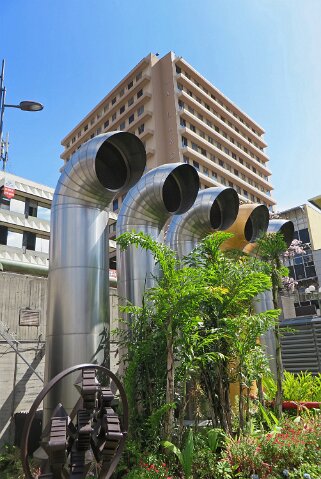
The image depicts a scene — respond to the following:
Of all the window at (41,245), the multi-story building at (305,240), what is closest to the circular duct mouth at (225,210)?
the window at (41,245)

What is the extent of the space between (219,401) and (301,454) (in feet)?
A: 5.82

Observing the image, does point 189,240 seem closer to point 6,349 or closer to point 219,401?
point 219,401

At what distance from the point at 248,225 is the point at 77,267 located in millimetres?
8335

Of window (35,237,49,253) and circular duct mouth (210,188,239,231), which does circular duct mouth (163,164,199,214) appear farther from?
window (35,237,49,253)

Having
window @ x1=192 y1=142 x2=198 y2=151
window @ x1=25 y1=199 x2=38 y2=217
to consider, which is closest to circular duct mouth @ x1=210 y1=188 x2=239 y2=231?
window @ x1=25 y1=199 x2=38 y2=217

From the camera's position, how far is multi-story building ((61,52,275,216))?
47750 mm

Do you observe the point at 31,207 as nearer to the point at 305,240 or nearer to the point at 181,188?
the point at 181,188

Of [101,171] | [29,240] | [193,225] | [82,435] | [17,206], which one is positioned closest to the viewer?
[82,435]

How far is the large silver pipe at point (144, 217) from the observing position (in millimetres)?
8961

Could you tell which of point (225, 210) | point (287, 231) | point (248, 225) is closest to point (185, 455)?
point (225, 210)

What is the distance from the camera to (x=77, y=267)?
7332mm

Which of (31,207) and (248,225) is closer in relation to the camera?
(248,225)

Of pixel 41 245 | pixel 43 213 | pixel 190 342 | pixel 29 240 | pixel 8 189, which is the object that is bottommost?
pixel 190 342

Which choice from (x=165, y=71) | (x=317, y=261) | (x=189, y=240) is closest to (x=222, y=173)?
(x=165, y=71)
